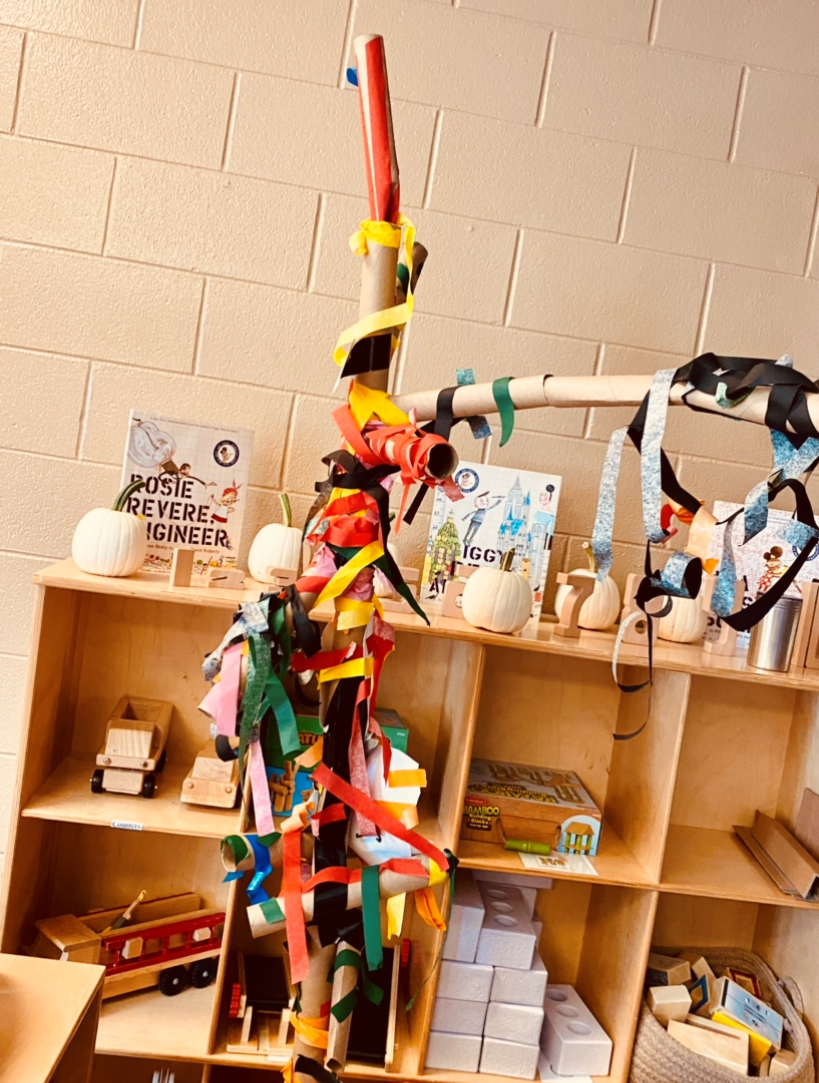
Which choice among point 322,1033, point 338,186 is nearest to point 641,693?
point 322,1033

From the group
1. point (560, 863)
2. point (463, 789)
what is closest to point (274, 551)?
point (463, 789)

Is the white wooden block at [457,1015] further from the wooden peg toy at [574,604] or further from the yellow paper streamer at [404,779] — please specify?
the yellow paper streamer at [404,779]

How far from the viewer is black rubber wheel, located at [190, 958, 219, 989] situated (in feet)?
6.64

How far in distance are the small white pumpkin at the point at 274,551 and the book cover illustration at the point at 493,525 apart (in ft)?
0.92

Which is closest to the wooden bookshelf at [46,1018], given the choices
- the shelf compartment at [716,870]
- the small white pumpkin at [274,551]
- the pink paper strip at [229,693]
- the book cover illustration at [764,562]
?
the pink paper strip at [229,693]

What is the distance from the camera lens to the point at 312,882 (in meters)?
1.09

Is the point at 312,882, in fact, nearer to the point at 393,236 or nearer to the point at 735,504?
the point at 393,236

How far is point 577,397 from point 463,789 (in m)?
1.08

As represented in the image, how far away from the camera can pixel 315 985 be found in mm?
1128

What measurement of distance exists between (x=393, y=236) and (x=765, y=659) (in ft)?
4.06

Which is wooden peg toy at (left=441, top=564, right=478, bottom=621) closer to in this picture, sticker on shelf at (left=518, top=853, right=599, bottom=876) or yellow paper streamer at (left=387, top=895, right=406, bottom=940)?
sticker on shelf at (left=518, top=853, right=599, bottom=876)

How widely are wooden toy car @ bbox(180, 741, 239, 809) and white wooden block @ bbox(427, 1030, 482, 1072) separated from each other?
63cm

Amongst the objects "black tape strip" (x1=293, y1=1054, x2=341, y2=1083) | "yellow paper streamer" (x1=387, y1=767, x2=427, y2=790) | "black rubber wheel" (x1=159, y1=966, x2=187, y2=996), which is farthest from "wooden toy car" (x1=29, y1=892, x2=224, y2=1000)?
"yellow paper streamer" (x1=387, y1=767, x2=427, y2=790)

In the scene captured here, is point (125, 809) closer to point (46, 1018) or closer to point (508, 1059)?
point (46, 1018)
